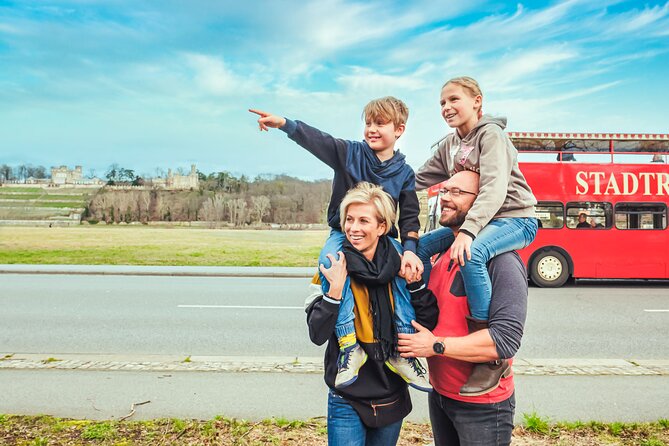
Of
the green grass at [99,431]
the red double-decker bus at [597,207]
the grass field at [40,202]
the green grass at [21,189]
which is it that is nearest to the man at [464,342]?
the green grass at [99,431]

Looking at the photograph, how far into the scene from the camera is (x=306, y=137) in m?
2.53

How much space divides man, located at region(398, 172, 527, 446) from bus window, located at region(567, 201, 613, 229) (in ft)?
42.5

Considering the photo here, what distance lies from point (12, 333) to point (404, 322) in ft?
26.9

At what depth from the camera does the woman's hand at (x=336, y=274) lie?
83.8 inches

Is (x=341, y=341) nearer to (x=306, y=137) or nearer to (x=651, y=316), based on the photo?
(x=306, y=137)

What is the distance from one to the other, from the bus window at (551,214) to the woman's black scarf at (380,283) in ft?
41.9

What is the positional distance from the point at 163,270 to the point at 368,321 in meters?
15.7

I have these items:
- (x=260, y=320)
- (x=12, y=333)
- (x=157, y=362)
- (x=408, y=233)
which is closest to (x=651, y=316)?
(x=260, y=320)

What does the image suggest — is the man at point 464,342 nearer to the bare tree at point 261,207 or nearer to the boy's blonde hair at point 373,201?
the boy's blonde hair at point 373,201

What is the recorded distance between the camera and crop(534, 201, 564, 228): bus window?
46.2 feet

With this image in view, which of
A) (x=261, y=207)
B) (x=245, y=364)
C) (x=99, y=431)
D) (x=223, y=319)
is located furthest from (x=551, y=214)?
(x=261, y=207)

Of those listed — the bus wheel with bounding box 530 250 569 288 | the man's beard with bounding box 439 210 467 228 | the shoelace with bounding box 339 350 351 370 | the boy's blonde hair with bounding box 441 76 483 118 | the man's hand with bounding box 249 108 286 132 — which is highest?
the boy's blonde hair with bounding box 441 76 483 118

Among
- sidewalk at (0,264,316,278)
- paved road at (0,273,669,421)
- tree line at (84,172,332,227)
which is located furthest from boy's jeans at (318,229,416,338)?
tree line at (84,172,332,227)

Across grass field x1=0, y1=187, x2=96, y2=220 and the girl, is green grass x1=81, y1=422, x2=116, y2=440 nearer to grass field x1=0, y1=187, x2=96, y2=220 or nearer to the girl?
the girl
